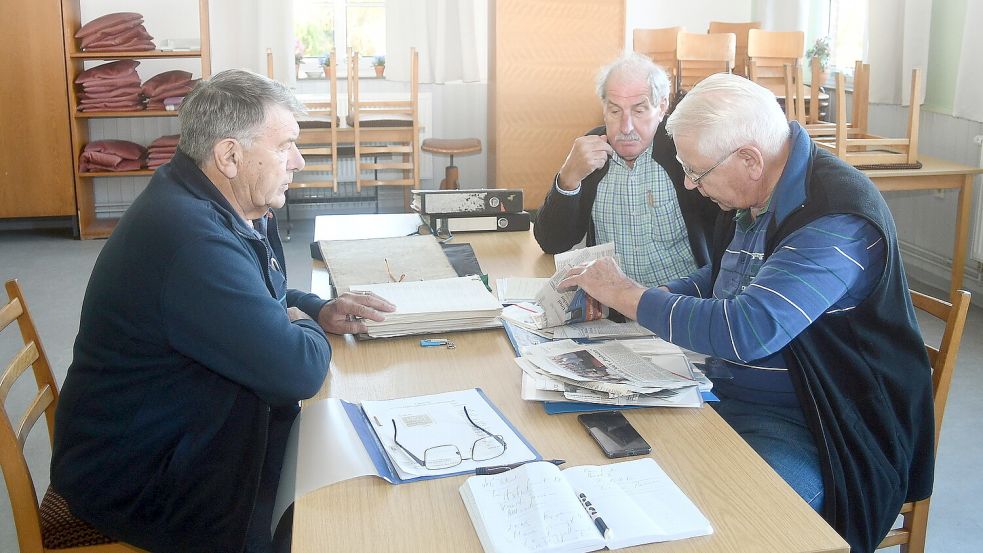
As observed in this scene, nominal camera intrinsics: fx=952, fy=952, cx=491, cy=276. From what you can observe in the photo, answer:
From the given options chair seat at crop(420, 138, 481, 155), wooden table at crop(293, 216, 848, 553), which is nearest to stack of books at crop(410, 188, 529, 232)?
wooden table at crop(293, 216, 848, 553)

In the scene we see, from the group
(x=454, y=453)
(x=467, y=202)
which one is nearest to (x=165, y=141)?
(x=467, y=202)

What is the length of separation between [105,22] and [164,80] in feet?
1.49

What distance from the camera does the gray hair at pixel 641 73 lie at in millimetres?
2557

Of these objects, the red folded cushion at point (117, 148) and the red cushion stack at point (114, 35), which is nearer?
the red cushion stack at point (114, 35)

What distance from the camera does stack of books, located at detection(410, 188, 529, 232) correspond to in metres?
2.88

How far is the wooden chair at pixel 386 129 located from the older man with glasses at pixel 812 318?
415 cm

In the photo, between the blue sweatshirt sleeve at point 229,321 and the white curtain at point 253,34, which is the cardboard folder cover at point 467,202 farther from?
the white curtain at point 253,34

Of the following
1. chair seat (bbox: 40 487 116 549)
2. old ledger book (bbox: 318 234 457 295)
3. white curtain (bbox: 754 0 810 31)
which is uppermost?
white curtain (bbox: 754 0 810 31)

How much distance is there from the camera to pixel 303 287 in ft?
15.0

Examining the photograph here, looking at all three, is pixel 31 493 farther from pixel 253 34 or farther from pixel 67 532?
pixel 253 34

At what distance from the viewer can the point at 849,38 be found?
19.6 ft

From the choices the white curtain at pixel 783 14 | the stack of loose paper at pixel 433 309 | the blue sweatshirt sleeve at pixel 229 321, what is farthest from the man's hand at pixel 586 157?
the white curtain at pixel 783 14

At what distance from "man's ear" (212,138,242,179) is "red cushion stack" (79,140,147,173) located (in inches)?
172

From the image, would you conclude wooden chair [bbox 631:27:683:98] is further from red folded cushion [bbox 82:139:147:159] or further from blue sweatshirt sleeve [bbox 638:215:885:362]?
blue sweatshirt sleeve [bbox 638:215:885:362]
